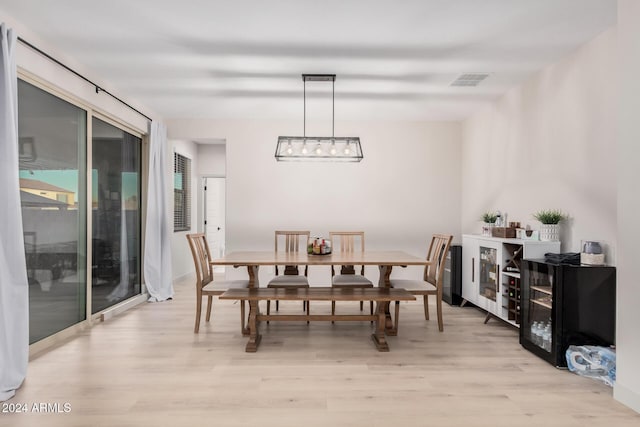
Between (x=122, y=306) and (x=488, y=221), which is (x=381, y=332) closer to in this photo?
(x=488, y=221)

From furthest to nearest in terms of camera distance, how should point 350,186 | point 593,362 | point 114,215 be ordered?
point 350,186 → point 114,215 → point 593,362

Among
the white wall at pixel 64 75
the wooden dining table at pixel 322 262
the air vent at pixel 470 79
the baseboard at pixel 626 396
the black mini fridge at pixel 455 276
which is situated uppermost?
the air vent at pixel 470 79

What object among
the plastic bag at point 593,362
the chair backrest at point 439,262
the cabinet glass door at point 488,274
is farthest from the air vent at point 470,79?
the plastic bag at point 593,362

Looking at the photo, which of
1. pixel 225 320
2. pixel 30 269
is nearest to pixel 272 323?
pixel 225 320

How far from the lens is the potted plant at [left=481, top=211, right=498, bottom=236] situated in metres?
4.89

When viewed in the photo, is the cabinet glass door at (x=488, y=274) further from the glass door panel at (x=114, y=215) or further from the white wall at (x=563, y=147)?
the glass door panel at (x=114, y=215)

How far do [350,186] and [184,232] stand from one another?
331cm

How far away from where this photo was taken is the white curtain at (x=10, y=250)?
267 centimetres

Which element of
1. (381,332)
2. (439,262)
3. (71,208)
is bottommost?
(381,332)

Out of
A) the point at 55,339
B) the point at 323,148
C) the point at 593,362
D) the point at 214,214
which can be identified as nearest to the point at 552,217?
the point at 593,362

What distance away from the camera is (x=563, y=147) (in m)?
3.79

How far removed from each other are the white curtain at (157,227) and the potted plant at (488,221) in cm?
419

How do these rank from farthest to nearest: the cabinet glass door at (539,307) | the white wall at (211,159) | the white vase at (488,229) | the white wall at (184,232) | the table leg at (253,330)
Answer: the white wall at (211,159)
the white wall at (184,232)
the white vase at (488,229)
the table leg at (253,330)
the cabinet glass door at (539,307)

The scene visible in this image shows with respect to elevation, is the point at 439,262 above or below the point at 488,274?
above
